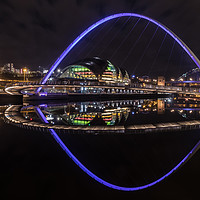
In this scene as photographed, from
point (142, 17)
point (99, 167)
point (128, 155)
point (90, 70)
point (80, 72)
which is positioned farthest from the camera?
point (80, 72)

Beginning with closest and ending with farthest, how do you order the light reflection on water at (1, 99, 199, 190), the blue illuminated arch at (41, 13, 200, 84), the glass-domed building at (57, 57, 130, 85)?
the light reflection on water at (1, 99, 199, 190), the blue illuminated arch at (41, 13, 200, 84), the glass-domed building at (57, 57, 130, 85)

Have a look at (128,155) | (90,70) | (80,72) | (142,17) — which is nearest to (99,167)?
(128,155)

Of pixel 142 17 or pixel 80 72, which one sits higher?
pixel 142 17

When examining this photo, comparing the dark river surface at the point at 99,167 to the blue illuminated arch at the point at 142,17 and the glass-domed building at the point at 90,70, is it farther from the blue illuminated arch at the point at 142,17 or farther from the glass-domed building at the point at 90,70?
the glass-domed building at the point at 90,70

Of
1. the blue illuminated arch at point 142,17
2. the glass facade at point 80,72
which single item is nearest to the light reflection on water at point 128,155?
the blue illuminated arch at point 142,17

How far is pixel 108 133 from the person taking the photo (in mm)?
10031

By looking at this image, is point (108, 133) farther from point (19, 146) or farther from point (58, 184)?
point (58, 184)

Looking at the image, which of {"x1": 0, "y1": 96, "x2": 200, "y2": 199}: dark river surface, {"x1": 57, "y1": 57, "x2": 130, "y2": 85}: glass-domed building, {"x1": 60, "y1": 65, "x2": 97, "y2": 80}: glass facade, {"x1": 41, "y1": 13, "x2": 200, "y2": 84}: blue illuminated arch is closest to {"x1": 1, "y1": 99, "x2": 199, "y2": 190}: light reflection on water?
{"x1": 0, "y1": 96, "x2": 200, "y2": 199}: dark river surface

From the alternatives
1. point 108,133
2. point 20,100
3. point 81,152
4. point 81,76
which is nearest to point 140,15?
point 20,100

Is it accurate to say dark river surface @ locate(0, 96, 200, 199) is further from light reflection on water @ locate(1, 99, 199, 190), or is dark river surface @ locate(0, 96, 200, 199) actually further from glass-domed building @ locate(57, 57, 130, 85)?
glass-domed building @ locate(57, 57, 130, 85)

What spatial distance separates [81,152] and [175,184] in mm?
3597

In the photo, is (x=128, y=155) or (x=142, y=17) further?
(x=142, y=17)

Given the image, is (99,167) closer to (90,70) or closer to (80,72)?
(90,70)

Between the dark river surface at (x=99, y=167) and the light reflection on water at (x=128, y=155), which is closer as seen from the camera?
the dark river surface at (x=99, y=167)
